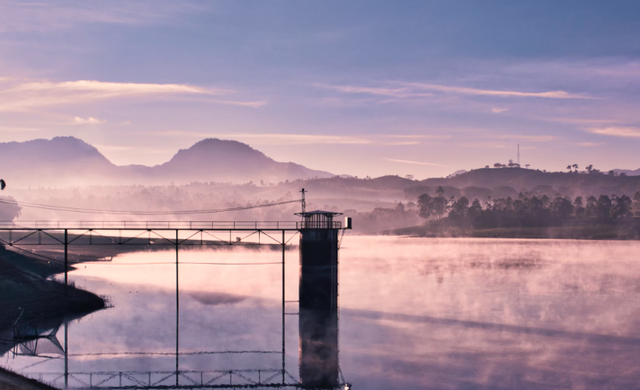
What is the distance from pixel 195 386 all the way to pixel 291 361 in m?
13.2

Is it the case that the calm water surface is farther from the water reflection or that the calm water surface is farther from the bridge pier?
the bridge pier

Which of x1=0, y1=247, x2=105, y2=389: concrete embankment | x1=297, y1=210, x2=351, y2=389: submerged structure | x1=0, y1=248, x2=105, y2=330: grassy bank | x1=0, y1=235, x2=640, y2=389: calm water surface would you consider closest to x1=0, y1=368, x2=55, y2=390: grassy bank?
x1=0, y1=235, x2=640, y2=389: calm water surface

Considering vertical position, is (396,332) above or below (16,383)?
below

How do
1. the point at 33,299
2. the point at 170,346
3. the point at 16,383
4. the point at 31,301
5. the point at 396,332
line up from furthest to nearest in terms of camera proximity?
the point at 33,299
the point at 31,301
the point at 396,332
the point at 170,346
the point at 16,383

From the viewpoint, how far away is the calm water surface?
60.8m

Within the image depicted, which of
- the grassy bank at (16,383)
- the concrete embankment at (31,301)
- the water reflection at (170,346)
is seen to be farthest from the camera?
the concrete embankment at (31,301)

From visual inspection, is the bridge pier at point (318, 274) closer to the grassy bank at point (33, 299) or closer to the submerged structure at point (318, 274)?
the submerged structure at point (318, 274)

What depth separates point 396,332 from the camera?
3140 inches

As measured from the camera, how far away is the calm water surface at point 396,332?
60750mm

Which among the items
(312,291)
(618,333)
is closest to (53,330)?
(312,291)

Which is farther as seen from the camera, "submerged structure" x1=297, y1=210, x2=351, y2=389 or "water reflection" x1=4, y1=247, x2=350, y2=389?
"submerged structure" x1=297, y1=210, x2=351, y2=389

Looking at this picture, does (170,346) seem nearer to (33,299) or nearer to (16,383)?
(16,383)

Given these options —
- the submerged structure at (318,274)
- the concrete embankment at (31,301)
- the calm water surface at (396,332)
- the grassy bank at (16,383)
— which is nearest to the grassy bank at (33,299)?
the concrete embankment at (31,301)

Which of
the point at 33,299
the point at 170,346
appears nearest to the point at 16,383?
the point at 170,346
